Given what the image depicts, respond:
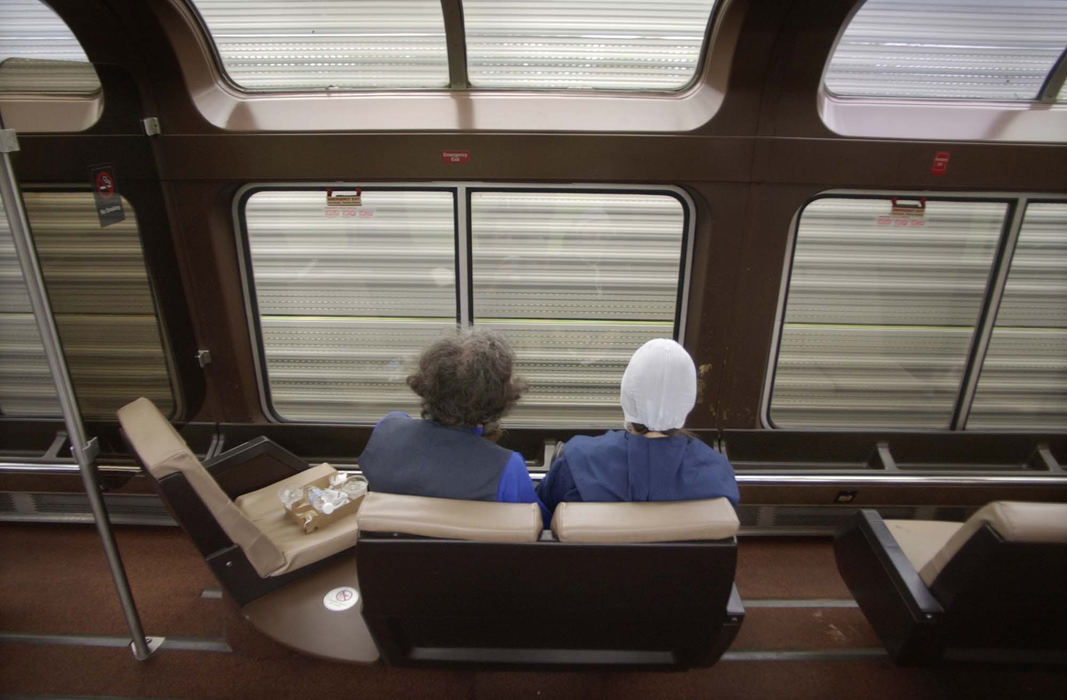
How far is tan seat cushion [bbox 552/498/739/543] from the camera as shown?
1.79 metres

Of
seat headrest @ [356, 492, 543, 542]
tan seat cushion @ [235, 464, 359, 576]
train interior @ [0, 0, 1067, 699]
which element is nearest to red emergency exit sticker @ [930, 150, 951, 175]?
train interior @ [0, 0, 1067, 699]

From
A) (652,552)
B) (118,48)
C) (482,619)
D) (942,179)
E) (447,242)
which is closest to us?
(652,552)

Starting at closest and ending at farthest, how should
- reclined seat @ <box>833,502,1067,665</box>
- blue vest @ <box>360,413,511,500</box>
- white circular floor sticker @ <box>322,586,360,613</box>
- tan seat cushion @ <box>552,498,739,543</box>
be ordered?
tan seat cushion @ <box>552,498,739,543</box> < reclined seat @ <box>833,502,1067,665</box> < blue vest @ <box>360,413,511,500</box> < white circular floor sticker @ <box>322,586,360,613</box>

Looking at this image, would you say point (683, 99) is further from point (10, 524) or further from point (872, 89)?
point (10, 524)

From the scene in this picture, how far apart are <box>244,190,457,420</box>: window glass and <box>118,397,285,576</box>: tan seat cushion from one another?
53.6 inches

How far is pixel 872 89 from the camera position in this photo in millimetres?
3141

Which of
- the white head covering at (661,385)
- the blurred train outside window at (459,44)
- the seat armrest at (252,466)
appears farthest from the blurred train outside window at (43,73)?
the white head covering at (661,385)

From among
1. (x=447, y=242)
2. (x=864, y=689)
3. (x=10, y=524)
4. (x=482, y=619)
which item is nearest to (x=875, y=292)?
(x=864, y=689)

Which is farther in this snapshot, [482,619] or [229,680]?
[229,680]

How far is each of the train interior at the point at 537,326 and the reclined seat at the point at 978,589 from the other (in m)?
0.01

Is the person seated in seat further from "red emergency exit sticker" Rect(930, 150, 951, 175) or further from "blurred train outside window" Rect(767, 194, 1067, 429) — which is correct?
"red emergency exit sticker" Rect(930, 150, 951, 175)

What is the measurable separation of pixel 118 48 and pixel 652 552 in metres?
3.10

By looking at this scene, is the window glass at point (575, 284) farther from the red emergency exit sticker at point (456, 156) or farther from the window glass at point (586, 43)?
the window glass at point (586, 43)

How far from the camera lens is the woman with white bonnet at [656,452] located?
6.59ft
